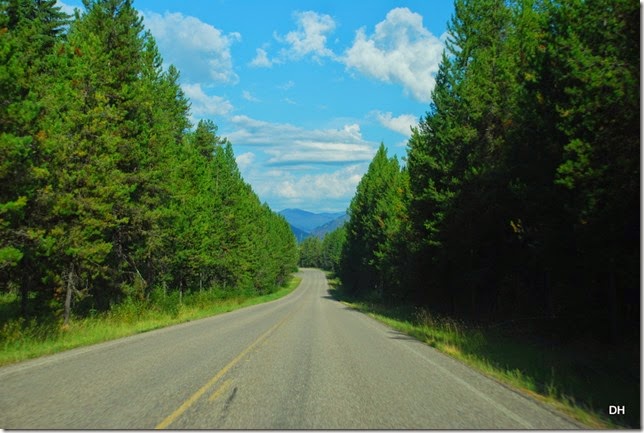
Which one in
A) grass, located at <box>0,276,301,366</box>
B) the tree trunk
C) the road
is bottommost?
grass, located at <box>0,276,301,366</box>

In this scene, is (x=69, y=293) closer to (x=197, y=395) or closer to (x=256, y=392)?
(x=197, y=395)

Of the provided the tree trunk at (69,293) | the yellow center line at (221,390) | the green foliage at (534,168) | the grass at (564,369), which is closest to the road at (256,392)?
the yellow center line at (221,390)

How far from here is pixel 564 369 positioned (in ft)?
35.0

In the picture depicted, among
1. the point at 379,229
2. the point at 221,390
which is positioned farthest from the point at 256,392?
the point at 379,229

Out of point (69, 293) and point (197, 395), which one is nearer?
point (197, 395)

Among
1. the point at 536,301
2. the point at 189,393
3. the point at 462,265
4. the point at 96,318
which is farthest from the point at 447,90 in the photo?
the point at 189,393

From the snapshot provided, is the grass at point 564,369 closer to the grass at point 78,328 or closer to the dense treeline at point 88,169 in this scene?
the grass at point 78,328

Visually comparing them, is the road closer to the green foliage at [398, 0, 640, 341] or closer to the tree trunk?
the green foliage at [398, 0, 640, 341]

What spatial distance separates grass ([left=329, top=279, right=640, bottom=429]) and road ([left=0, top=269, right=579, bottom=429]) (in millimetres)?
511

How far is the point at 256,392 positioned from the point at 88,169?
1416cm

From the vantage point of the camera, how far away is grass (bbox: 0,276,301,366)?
40.9ft

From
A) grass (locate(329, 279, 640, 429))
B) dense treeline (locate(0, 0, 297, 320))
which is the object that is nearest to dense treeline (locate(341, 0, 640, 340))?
grass (locate(329, 279, 640, 429))

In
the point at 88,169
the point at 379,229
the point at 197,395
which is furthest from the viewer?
the point at 379,229

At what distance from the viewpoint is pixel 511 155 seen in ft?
55.6
